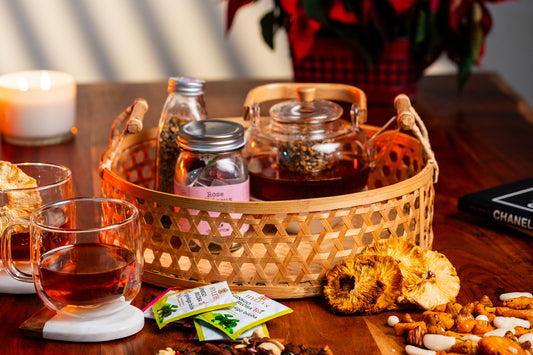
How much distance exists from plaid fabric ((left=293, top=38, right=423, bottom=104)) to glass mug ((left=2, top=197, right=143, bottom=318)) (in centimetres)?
94

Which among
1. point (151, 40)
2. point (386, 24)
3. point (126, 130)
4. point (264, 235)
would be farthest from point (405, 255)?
point (151, 40)

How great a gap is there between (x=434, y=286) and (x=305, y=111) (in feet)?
1.07

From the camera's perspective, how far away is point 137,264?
74cm

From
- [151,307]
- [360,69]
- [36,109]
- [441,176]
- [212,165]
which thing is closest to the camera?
[151,307]

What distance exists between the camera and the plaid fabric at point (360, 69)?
1.58 metres

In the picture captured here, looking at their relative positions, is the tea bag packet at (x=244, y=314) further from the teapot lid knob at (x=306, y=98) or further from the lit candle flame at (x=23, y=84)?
the lit candle flame at (x=23, y=84)

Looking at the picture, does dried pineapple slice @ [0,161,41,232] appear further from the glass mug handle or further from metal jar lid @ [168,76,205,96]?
metal jar lid @ [168,76,205,96]

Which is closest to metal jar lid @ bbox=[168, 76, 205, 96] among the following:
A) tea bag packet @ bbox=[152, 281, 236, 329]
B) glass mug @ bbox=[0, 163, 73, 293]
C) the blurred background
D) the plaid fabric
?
glass mug @ bbox=[0, 163, 73, 293]

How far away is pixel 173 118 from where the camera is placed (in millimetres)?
1040

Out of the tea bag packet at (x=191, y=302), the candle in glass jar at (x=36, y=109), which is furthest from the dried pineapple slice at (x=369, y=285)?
the candle in glass jar at (x=36, y=109)

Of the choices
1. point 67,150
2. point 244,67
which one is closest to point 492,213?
point 67,150

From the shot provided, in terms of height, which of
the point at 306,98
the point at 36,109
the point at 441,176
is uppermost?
the point at 306,98

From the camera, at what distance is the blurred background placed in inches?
104

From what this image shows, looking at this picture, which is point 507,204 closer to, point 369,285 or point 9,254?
point 369,285
